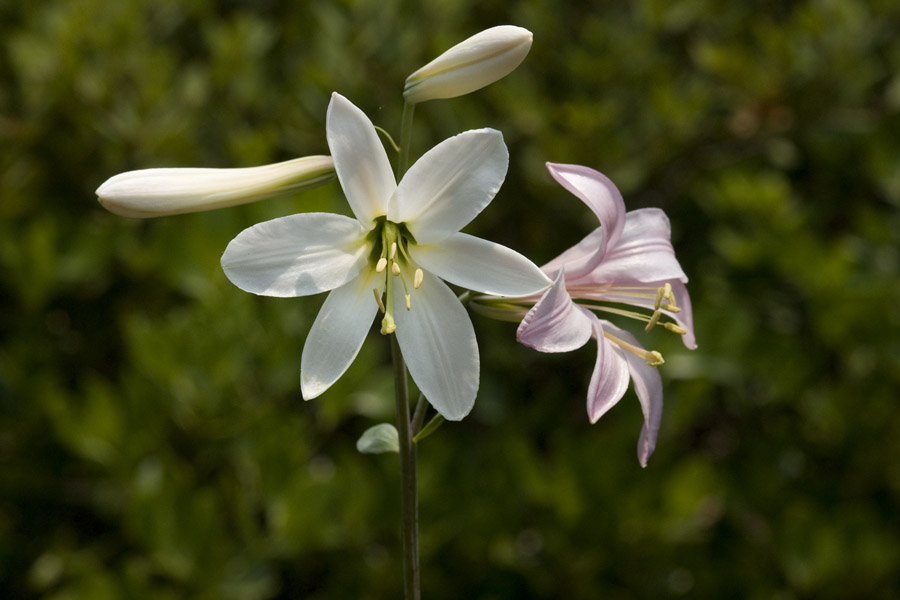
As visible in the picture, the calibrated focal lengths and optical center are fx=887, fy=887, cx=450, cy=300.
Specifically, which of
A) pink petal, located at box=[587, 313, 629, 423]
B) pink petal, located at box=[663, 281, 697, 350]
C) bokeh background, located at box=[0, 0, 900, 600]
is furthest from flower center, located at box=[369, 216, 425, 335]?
bokeh background, located at box=[0, 0, 900, 600]

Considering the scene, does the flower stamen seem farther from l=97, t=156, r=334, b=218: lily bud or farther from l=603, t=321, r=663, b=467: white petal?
l=97, t=156, r=334, b=218: lily bud

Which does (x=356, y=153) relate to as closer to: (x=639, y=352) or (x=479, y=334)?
(x=639, y=352)

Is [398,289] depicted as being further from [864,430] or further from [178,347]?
[864,430]

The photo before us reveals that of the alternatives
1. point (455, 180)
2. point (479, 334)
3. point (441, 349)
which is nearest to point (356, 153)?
point (455, 180)

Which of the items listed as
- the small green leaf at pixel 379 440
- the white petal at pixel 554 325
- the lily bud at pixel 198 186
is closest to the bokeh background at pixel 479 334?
the small green leaf at pixel 379 440

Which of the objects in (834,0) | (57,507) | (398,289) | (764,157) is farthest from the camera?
(764,157)

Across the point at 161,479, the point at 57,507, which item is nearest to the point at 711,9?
the point at 161,479
